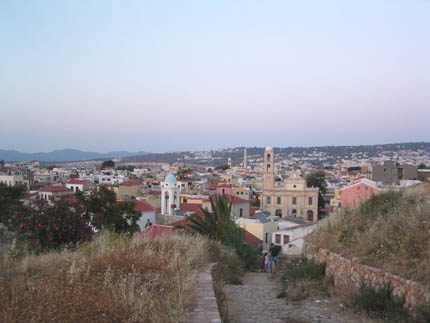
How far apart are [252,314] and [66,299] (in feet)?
11.2

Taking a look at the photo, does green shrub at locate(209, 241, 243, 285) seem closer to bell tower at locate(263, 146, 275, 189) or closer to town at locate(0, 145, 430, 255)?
town at locate(0, 145, 430, 255)

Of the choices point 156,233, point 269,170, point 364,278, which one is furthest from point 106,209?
point 269,170

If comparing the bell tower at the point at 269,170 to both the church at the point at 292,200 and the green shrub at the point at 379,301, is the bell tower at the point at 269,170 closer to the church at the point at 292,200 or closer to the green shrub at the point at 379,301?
the church at the point at 292,200

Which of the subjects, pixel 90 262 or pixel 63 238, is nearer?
pixel 90 262

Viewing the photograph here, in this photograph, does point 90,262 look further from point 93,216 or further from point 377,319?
point 93,216

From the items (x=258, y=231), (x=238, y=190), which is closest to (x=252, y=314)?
(x=258, y=231)

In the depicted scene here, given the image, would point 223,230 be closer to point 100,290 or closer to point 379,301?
point 379,301

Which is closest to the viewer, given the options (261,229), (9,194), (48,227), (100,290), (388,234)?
(100,290)

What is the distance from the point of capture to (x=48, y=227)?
30.6ft

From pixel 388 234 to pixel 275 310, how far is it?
8.09 feet

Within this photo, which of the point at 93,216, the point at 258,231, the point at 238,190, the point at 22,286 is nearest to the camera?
the point at 22,286

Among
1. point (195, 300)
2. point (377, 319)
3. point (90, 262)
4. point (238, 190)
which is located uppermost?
point (90, 262)

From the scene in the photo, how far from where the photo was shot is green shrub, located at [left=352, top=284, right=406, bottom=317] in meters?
5.84

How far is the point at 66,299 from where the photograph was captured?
3.74 metres
